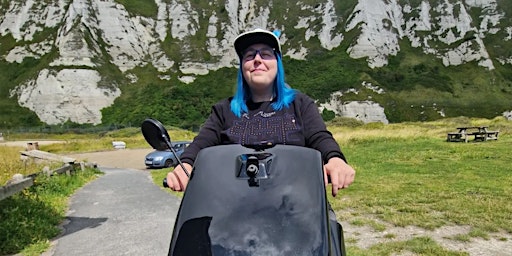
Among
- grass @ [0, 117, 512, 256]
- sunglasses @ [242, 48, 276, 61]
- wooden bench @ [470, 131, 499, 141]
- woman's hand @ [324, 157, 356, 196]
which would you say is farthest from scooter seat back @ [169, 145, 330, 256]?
wooden bench @ [470, 131, 499, 141]

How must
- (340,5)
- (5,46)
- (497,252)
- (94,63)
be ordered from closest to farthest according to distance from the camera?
(497,252) → (94,63) → (5,46) → (340,5)

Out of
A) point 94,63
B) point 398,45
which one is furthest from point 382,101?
point 94,63

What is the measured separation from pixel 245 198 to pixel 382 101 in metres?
84.6

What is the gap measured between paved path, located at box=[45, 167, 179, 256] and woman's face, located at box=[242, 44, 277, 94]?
3.68m

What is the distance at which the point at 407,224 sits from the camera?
642 centimetres

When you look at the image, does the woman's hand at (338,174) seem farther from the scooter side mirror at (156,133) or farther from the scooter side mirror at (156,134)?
the scooter side mirror at (156,133)

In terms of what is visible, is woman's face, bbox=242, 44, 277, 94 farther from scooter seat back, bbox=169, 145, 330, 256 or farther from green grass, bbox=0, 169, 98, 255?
green grass, bbox=0, 169, 98, 255

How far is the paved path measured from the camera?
562 centimetres

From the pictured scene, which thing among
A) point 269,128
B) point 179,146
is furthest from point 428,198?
point 179,146

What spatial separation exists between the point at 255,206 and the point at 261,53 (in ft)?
3.89

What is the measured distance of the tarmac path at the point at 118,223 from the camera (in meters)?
5.62

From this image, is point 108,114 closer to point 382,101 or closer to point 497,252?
point 382,101

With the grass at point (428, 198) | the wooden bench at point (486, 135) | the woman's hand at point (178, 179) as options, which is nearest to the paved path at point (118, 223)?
the grass at point (428, 198)

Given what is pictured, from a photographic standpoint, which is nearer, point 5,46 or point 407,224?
point 407,224
